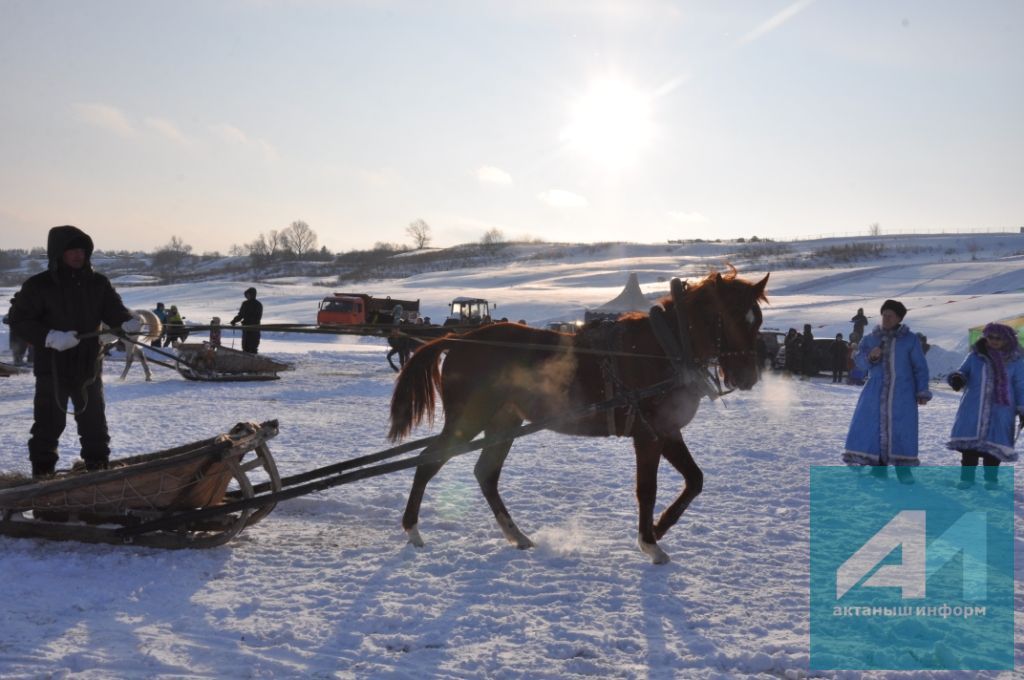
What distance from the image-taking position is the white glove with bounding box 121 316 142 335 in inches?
195

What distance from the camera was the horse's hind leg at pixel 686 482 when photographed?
4.94 metres

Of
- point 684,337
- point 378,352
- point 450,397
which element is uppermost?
point 684,337

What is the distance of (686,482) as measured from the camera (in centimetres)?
496

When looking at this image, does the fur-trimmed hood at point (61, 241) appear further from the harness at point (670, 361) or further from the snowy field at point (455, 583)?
the harness at point (670, 361)

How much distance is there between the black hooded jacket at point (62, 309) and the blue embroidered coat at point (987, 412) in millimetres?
6921

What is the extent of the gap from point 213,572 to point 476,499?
2388mm

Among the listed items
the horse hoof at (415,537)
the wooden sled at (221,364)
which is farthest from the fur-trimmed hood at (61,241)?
the wooden sled at (221,364)

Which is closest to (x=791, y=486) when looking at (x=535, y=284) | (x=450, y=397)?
(x=450, y=397)

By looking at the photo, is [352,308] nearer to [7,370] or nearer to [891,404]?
[7,370]

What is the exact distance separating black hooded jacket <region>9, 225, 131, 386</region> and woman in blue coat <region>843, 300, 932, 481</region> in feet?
20.0

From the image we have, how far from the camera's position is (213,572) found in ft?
14.3

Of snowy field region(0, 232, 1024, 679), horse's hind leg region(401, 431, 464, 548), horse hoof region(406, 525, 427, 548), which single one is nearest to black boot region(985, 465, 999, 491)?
snowy field region(0, 232, 1024, 679)

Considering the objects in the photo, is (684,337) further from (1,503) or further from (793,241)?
(793,241)

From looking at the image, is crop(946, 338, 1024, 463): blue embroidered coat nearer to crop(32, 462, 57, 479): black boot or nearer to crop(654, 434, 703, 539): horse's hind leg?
crop(654, 434, 703, 539): horse's hind leg
